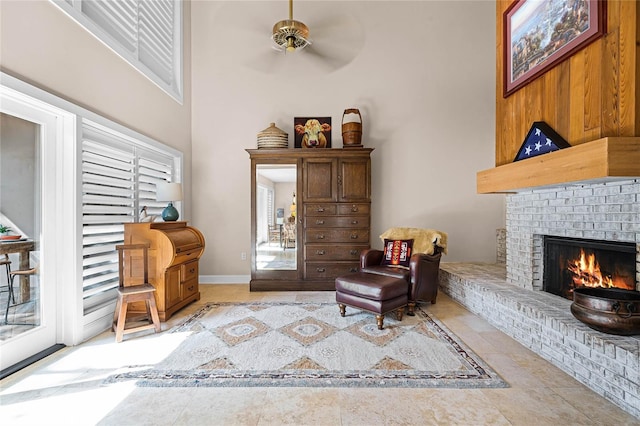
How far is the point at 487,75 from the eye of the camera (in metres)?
4.73

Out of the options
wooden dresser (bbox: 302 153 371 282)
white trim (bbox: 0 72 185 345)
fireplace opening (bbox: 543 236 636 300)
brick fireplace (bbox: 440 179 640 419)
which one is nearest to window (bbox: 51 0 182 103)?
white trim (bbox: 0 72 185 345)

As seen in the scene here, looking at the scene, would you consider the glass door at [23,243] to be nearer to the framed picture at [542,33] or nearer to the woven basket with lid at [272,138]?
the woven basket with lid at [272,138]

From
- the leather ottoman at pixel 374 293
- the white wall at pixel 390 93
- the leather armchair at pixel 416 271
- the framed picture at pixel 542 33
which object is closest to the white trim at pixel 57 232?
the white wall at pixel 390 93

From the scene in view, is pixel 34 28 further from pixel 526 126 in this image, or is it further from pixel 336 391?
pixel 526 126

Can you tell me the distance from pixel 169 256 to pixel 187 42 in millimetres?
3542

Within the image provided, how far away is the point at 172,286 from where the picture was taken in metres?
3.23

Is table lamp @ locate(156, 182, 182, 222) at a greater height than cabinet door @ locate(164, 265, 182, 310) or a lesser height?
greater

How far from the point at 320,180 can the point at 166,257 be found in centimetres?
219

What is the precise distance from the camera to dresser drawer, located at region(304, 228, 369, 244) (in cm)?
421

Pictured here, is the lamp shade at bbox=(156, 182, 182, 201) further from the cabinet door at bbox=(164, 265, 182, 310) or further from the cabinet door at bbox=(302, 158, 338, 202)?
the cabinet door at bbox=(302, 158, 338, 202)

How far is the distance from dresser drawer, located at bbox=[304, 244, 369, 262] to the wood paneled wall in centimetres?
239

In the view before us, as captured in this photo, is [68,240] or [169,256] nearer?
[68,240]

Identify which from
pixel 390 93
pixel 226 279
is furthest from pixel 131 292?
pixel 390 93

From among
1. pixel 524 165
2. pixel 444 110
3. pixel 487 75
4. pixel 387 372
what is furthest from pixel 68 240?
pixel 487 75
